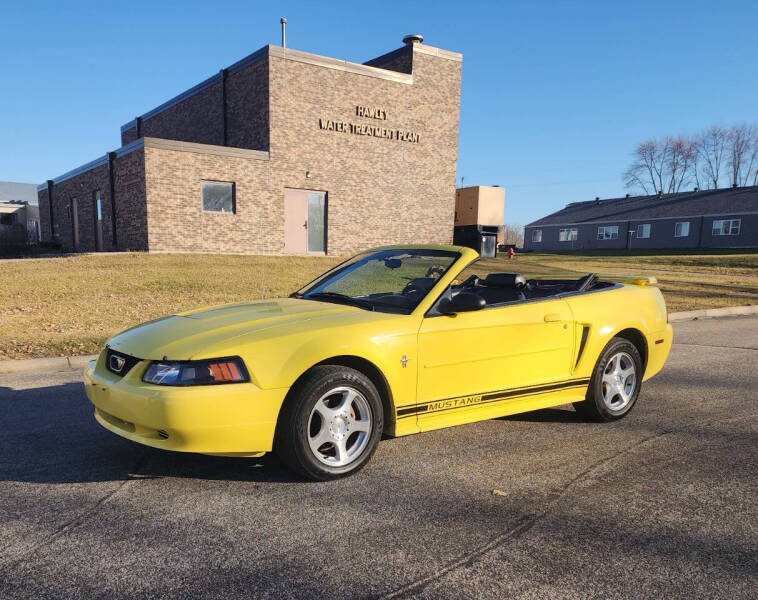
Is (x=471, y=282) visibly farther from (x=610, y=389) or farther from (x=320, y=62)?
(x=320, y=62)

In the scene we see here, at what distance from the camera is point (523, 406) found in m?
4.44

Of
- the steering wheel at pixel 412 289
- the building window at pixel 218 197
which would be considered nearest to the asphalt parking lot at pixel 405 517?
the steering wheel at pixel 412 289

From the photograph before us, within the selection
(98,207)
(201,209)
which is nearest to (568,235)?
(201,209)

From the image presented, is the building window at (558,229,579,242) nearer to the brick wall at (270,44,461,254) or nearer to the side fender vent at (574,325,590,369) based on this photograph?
the brick wall at (270,44,461,254)

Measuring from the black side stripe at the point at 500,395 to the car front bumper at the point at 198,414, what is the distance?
95 cm

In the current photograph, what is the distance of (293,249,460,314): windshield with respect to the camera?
4184 mm

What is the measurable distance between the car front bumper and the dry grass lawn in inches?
92.3

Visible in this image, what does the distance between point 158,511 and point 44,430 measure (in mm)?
1938

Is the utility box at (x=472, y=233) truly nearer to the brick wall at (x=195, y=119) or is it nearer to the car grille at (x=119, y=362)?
the brick wall at (x=195, y=119)

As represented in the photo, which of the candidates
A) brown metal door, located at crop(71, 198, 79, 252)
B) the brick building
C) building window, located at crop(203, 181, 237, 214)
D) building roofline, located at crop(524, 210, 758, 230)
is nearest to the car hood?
the brick building

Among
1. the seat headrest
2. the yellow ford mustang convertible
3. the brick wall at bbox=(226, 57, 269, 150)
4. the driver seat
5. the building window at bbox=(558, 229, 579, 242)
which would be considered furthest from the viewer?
the building window at bbox=(558, 229, 579, 242)

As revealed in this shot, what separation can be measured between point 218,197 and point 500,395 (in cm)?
1946

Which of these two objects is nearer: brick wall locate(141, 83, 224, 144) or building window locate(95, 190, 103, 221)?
building window locate(95, 190, 103, 221)

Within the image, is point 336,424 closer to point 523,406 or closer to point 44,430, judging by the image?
point 523,406
